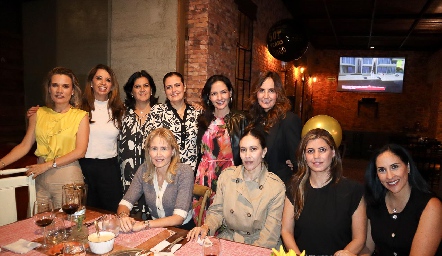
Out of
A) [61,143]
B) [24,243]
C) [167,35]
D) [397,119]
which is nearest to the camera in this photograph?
[24,243]

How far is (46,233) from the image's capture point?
1564mm

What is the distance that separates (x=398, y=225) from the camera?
5.79 ft

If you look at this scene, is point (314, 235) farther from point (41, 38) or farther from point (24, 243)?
point (41, 38)

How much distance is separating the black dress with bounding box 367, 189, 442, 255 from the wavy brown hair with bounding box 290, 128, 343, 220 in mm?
304

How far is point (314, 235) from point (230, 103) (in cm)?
151

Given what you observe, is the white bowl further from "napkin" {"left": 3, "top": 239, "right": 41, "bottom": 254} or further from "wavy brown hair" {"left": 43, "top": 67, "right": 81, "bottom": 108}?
"wavy brown hair" {"left": 43, "top": 67, "right": 81, "bottom": 108}

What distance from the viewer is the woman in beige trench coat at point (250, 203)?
6.75ft

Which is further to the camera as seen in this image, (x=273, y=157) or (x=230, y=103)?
(x=230, y=103)

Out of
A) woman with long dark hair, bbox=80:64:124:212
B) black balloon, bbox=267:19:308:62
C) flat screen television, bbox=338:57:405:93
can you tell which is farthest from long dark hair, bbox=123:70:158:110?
flat screen television, bbox=338:57:405:93

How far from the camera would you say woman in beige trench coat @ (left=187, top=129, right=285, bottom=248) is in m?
2.06

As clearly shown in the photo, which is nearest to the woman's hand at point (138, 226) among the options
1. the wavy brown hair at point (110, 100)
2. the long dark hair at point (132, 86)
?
the wavy brown hair at point (110, 100)

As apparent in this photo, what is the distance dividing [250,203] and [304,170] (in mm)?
426

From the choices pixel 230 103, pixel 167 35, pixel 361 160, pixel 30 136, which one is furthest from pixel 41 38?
pixel 361 160

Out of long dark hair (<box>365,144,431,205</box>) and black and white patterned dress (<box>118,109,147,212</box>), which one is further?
black and white patterned dress (<box>118,109,147,212</box>)
